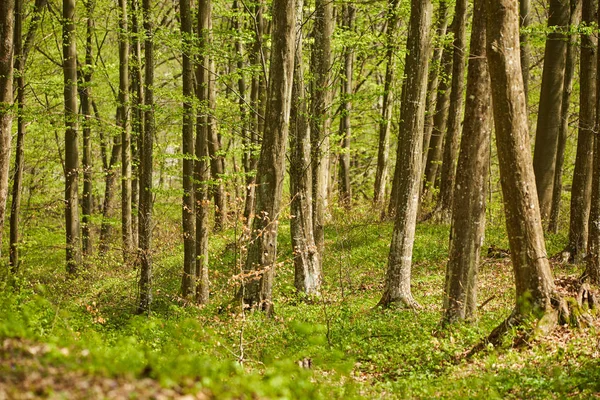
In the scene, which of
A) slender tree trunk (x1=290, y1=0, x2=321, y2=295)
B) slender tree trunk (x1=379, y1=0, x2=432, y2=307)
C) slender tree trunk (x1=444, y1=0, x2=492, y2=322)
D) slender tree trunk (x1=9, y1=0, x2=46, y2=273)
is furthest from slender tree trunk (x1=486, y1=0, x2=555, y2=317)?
slender tree trunk (x1=9, y1=0, x2=46, y2=273)

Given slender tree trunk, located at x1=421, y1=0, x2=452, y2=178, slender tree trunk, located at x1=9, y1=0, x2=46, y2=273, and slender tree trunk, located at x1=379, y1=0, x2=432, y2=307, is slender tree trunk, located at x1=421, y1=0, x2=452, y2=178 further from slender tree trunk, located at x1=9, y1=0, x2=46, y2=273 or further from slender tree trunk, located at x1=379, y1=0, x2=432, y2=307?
slender tree trunk, located at x1=9, y1=0, x2=46, y2=273

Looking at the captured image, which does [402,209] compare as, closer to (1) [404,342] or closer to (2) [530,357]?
(1) [404,342]

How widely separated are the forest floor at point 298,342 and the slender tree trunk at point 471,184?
1.67ft

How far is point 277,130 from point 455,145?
9.34 metres

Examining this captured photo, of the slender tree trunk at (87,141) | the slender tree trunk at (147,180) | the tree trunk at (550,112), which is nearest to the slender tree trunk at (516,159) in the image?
the slender tree trunk at (147,180)

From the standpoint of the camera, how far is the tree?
7.37 meters

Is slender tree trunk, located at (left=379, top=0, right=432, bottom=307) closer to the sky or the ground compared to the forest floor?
closer to the sky

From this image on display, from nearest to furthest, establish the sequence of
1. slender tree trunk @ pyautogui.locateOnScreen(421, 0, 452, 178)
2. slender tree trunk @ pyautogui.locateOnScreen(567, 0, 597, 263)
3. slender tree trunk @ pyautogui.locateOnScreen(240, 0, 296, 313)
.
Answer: slender tree trunk @ pyautogui.locateOnScreen(240, 0, 296, 313), slender tree trunk @ pyautogui.locateOnScreen(567, 0, 597, 263), slender tree trunk @ pyautogui.locateOnScreen(421, 0, 452, 178)

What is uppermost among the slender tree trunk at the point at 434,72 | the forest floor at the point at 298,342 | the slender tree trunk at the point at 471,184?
the slender tree trunk at the point at 434,72

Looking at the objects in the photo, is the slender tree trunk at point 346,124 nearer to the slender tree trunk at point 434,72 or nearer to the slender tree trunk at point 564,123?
the slender tree trunk at point 434,72

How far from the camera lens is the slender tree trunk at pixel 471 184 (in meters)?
8.42

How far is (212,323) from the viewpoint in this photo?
10023mm

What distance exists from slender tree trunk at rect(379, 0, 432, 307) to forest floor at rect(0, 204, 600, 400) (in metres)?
1.08

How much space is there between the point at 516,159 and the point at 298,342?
4.34 metres
